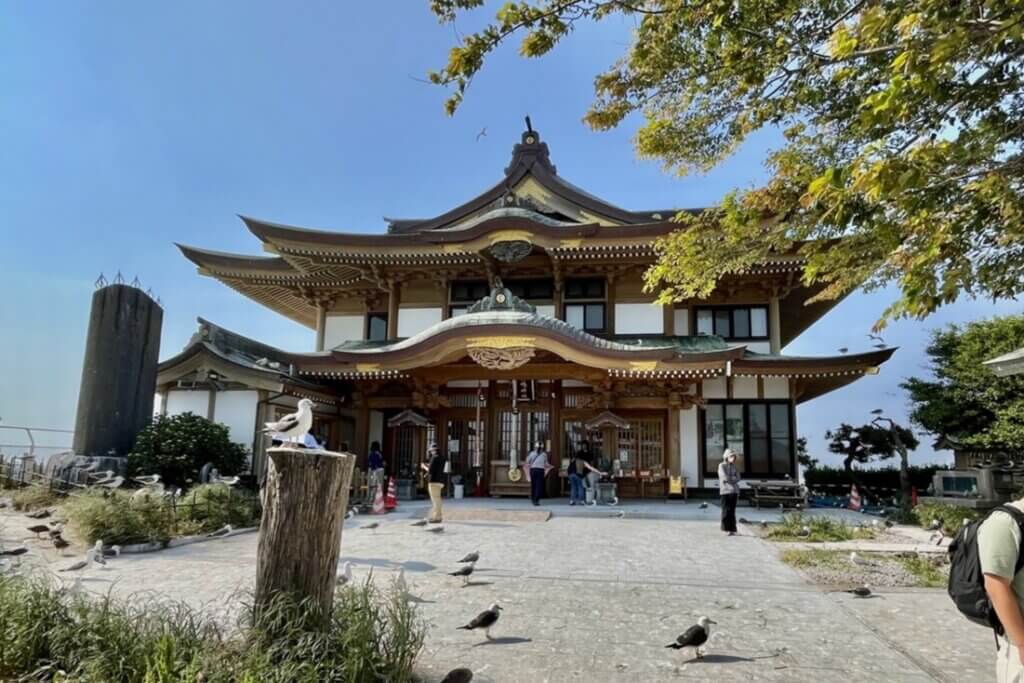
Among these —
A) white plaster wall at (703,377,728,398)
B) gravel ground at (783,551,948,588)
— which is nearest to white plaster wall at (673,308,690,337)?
white plaster wall at (703,377,728,398)

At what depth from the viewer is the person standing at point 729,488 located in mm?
10516

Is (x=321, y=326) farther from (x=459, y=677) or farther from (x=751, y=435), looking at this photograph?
(x=459, y=677)

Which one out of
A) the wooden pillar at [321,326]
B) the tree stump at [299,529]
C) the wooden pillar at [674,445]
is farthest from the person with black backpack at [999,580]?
the wooden pillar at [321,326]

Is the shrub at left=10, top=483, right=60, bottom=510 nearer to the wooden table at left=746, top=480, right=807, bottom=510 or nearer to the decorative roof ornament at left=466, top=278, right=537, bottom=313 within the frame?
the decorative roof ornament at left=466, top=278, right=537, bottom=313

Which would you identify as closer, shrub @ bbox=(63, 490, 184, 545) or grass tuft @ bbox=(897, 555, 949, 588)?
grass tuft @ bbox=(897, 555, 949, 588)

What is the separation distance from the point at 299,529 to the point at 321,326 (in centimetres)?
1651

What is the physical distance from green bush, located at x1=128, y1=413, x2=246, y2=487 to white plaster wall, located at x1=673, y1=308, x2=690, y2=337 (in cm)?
1225

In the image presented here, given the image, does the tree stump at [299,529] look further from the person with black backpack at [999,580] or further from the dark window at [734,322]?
the dark window at [734,322]

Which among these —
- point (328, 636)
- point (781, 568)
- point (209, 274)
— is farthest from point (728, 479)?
point (209, 274)

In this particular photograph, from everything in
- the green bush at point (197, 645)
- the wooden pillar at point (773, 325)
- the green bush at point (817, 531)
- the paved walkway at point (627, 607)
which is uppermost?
the wooden pillar at point (773, 325)

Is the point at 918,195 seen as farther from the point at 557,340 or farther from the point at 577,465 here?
the point at 577,465

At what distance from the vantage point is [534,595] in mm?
6344

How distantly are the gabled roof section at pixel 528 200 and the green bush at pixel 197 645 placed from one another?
15.4 m

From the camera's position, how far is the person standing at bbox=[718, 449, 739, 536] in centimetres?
1052
